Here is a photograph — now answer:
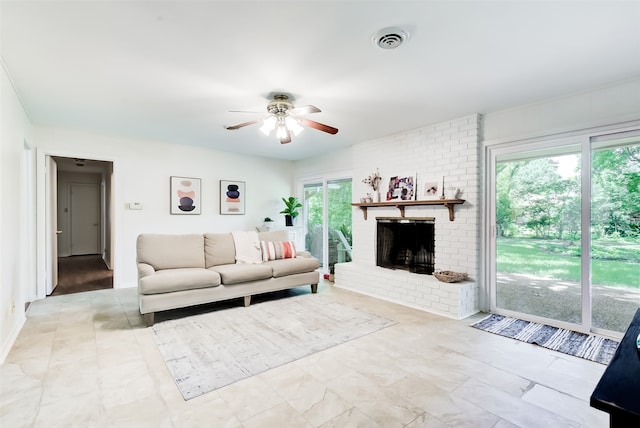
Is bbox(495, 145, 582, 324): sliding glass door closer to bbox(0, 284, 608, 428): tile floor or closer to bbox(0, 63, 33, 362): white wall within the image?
bbox(0, 284, 608, 428): tile floor

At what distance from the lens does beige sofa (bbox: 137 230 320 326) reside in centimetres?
324

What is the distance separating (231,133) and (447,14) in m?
3.41

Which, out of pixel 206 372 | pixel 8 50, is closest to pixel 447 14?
pixel 206 372

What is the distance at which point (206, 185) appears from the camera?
5629 mm

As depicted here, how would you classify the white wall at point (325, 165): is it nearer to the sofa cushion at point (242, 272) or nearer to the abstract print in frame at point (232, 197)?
the abstract print in frame at point (232, 197)

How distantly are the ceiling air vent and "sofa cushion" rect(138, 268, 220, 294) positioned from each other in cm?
291

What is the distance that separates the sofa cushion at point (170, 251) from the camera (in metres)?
3.79

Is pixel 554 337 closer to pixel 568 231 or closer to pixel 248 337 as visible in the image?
pixel 568 231

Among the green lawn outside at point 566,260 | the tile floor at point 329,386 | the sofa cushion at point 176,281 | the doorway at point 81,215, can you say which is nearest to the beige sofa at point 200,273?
the sofa cushion at point 176,281

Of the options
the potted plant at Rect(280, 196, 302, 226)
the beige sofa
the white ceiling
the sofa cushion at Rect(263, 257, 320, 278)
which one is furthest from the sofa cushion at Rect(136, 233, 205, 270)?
the potted plant at Rect(280, 196, 302, 226)

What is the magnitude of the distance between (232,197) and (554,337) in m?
5.15

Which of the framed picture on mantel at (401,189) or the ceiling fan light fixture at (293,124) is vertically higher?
the ceiling fan light fixture at (293,124)

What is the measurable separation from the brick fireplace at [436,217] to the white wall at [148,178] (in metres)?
2.60

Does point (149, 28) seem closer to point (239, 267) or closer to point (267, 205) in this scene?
point (239, 267)
